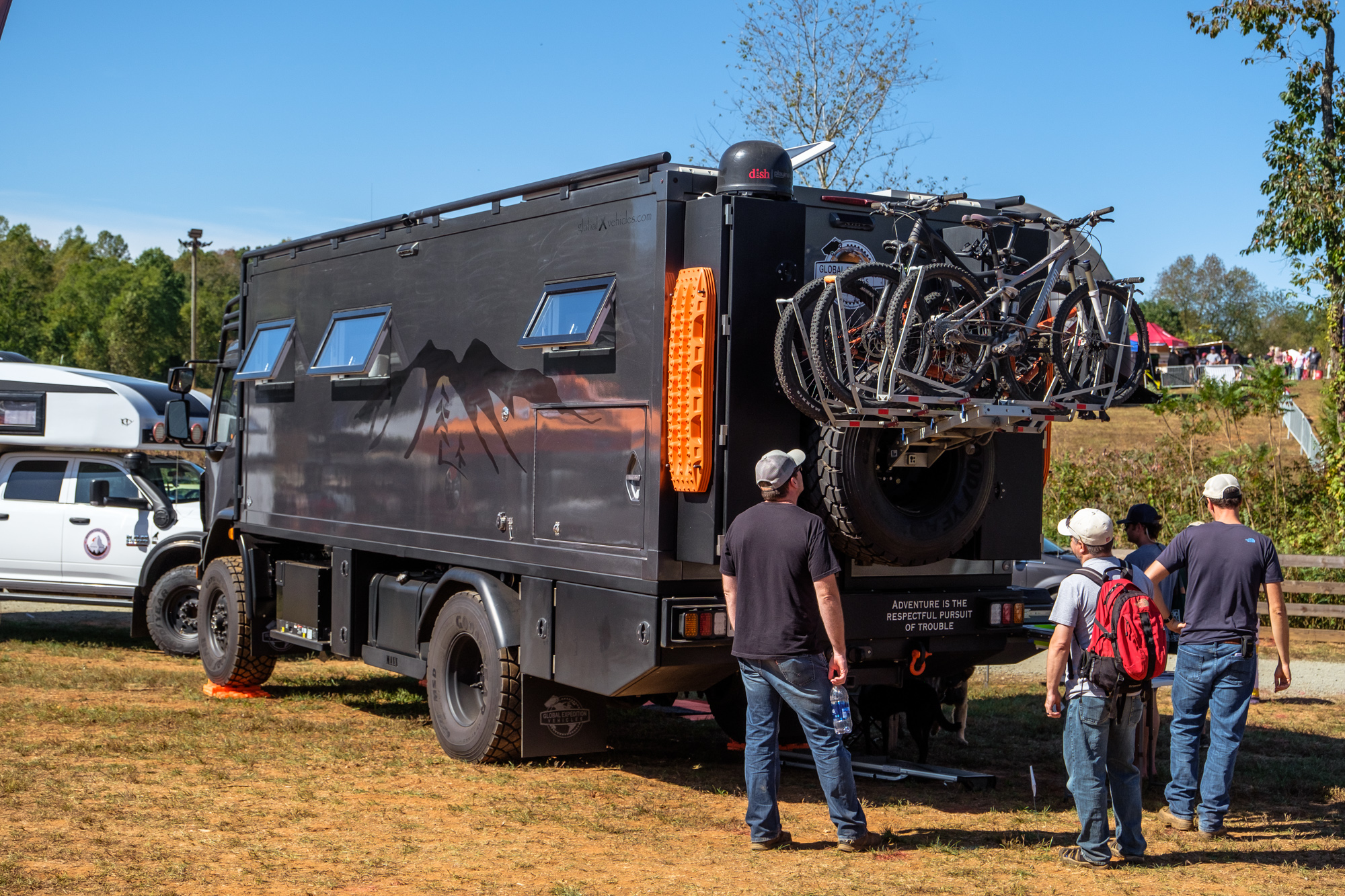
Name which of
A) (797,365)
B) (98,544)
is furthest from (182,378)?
(797,365)

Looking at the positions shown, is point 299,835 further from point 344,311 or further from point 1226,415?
point 1226,415

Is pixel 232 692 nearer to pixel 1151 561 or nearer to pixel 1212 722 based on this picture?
pixel 1151 561

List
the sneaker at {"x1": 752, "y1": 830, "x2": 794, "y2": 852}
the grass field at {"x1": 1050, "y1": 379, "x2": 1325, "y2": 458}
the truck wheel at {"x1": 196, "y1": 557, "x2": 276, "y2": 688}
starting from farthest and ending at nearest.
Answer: the grass field at {"x1": 1050, "y1": 379, "x2": 1325, "y2": 458} < the truck wheel at {"x1": 196, "y1": 557, "x2": 276, "y2": 688} < the sneaker at {"x1": 752, "y1": 830, "x2": 794, "y2": 852}

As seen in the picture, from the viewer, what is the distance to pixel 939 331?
6.22m

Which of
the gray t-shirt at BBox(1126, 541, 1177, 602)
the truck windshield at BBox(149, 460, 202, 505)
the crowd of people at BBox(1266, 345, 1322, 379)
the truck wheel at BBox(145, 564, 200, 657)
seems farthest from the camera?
the crowd of people at BBox(1266, 345, 1322, 379)

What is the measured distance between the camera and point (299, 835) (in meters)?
6.38

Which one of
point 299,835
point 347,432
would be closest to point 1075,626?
point 299,835

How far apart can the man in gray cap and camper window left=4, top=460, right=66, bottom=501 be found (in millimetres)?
10208

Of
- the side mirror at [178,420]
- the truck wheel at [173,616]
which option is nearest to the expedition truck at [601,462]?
the side mirror at [178,420]

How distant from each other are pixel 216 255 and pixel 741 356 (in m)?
115

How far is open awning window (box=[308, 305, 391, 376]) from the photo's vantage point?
30.0ft

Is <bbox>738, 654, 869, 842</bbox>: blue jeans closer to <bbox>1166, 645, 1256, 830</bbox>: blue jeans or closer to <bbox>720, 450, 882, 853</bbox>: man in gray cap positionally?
<bbox>720, 450, 882, 853</bbox>: man in gray cap

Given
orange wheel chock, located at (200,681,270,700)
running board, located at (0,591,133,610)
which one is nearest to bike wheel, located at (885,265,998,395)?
orange wheel chock, located at (200,681,270,700)

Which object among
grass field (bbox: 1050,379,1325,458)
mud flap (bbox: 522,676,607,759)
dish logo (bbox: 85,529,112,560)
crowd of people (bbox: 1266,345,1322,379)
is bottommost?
mud flap (bbox: 522,676,607,759)
